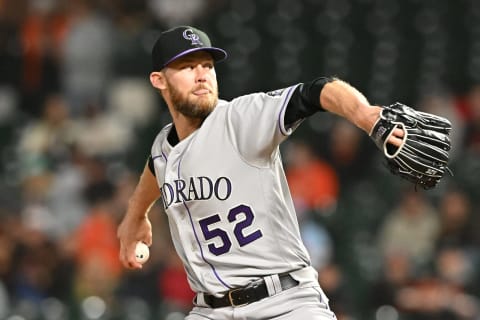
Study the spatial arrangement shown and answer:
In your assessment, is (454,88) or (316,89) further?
(454,88)

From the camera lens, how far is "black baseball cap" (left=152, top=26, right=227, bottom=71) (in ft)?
14.0

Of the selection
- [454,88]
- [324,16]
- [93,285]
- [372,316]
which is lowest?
[372,316]

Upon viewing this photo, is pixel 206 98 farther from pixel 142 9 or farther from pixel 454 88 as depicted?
pixel 142 9

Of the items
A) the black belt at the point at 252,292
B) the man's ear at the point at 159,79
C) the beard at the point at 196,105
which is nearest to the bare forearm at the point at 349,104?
the beard at the point at 196,105

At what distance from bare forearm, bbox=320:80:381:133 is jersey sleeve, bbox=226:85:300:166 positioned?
25 cm

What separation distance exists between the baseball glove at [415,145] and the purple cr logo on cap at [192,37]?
1004 mm

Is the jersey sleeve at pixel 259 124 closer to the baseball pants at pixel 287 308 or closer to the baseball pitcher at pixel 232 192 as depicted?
the baseball pitcher at pixel 232 192

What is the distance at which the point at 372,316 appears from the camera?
7516mm

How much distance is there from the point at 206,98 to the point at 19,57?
6.85 m

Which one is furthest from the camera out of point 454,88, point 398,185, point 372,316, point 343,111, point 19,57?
point 19,57

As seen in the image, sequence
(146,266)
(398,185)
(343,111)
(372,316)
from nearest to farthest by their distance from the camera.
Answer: (343,111) → (372,316) → (146,266) → (398,185)

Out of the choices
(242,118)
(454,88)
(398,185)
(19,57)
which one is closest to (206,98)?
(242,118)

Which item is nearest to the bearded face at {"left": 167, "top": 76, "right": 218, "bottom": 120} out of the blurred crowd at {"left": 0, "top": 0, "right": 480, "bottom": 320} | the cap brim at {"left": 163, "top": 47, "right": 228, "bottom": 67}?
the cap brim at {"left": 163, "top": 47, "right": 228, "bottom": 67}

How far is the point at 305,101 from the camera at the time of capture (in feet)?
12.7
